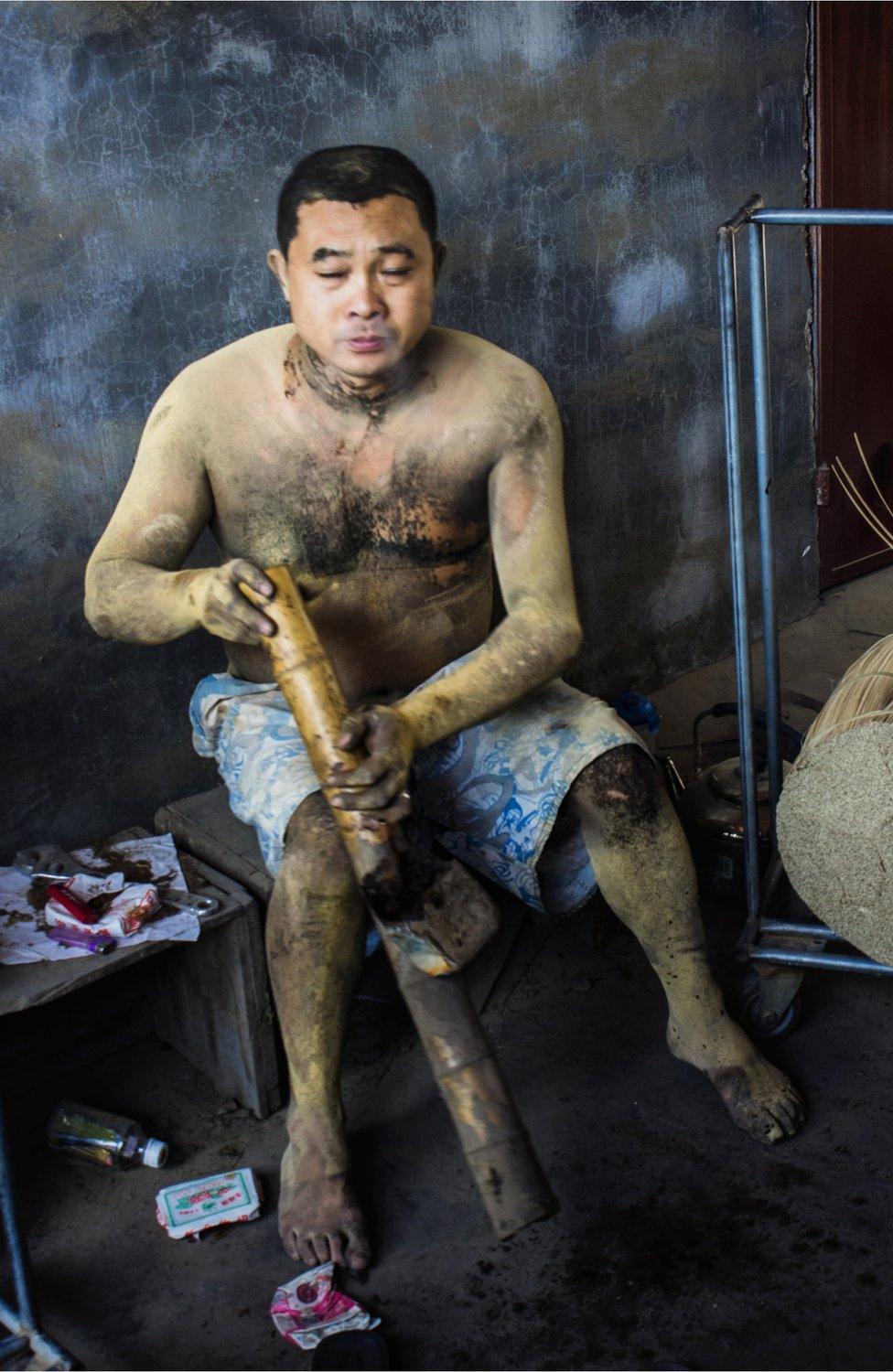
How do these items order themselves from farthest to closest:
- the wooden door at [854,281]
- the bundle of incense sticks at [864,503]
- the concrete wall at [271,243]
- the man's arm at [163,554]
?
the bundle of incense sticks at [864,503], the wooden door at [854,281], the concrete wall at [271,243], the man's arm at [163,554]

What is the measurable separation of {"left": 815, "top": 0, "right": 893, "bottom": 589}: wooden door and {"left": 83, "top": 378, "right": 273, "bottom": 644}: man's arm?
9.64 feet

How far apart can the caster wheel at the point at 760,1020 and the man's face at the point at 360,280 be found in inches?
60.6

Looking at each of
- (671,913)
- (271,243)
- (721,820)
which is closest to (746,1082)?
(671,913)

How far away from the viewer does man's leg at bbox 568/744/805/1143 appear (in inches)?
100.0

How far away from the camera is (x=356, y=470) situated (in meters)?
2.58

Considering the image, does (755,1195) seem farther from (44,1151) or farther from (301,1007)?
(44,1151)

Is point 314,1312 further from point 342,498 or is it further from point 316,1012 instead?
point 342,498

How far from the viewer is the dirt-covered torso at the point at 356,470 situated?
2.55 m

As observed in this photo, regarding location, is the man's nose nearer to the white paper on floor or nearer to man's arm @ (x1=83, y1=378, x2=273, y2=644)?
man's arm @ (x1=83, y1=378, x2=273, y2=644)

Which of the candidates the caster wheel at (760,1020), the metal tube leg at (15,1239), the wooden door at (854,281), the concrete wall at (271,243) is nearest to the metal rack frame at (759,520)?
the caster wheel at (760,1020)

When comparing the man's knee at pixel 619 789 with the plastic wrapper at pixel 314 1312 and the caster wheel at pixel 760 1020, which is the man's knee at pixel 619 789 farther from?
the plastic wrapper at pixel 314 1312

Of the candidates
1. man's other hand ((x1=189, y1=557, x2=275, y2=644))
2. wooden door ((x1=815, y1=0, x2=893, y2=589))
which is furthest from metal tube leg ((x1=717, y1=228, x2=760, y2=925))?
wooden door ((x1=815, y1=0, x2=893, y2=589))

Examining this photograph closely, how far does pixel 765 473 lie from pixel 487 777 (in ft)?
2.65

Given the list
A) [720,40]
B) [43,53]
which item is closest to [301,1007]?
[43,53]
